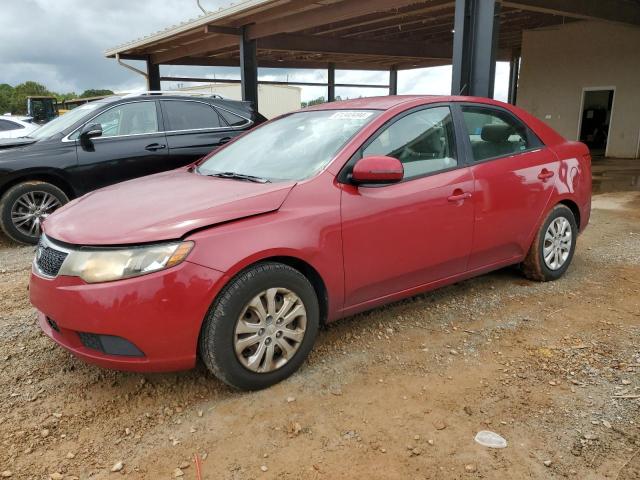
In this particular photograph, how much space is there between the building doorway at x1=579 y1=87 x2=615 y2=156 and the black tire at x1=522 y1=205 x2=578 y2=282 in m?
13.5

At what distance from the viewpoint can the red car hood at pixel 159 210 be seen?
8.43ft

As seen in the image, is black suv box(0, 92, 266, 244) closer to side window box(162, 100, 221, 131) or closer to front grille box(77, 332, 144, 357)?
side window box(162, 100, 221, 131)

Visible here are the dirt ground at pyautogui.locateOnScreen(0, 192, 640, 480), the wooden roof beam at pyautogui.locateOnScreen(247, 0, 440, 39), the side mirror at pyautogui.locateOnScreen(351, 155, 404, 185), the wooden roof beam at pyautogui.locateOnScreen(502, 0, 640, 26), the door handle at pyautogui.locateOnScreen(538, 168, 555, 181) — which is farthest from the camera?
the wooden roof beam at pyautogui.locateOnScreen(502, 0, 640, 26)

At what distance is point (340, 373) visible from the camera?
3035 millimetres

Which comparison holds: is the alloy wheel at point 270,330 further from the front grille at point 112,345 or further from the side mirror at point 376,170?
the side mirror at point 376,170

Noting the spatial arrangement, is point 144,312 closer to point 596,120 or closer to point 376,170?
point 376,170

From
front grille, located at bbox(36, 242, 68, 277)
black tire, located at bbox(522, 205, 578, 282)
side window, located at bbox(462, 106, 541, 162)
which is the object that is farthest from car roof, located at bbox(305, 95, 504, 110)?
front grille, located at bbox(36, 242, 68, 277)

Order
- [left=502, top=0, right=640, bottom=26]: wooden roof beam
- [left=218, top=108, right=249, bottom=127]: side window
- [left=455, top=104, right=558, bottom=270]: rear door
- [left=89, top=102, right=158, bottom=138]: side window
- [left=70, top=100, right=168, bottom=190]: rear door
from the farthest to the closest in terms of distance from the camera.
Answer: [left=502, top=0, right=640, bottom=26]: wooden roof beam < [left=218, top=108, right=249, bottom=127]: side window < [left=89, top=102, right=158, bottom=138]: side window < [left=70, top=100, right=168, bottom=190]: rear door < [left=455, top=104, right=558, bottom=270]: rear door

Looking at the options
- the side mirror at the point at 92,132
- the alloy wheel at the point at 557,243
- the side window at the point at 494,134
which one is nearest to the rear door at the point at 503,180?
the side window at the point at 494,134

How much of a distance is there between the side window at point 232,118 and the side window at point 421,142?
420 cm

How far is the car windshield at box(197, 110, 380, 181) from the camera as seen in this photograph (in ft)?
10.7

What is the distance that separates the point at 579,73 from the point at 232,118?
13.0 metres

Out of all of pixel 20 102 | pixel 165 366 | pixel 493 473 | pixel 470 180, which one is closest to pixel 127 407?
pixel 165 366

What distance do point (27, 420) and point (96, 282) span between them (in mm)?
834
